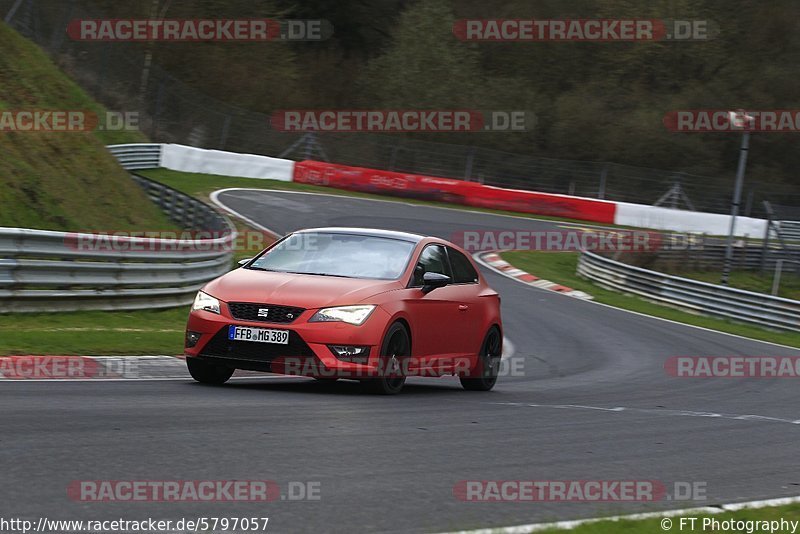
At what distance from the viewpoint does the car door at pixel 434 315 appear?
406 inches

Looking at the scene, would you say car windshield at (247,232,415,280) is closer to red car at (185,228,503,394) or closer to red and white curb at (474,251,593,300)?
red car at (185,228,503,394)

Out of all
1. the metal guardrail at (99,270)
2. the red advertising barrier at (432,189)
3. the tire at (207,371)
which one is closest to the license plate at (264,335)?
the tire at (207,371)

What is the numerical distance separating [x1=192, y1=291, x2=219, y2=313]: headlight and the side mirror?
1806mm

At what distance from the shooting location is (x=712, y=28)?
180 ft

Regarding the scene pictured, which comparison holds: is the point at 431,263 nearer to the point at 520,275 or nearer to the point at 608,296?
the point at 608,296

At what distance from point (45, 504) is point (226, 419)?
8.71ft

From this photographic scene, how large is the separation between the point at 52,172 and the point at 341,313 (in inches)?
520

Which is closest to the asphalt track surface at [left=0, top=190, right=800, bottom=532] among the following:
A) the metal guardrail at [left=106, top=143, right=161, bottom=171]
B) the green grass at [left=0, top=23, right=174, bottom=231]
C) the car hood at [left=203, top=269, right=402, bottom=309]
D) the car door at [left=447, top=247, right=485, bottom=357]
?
the car door at [left=447, top=247, right=485, bottom=357]

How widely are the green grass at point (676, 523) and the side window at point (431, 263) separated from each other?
484cm

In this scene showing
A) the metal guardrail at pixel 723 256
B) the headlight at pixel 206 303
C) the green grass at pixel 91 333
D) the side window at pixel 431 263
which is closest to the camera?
the headlight at pixel 206 303

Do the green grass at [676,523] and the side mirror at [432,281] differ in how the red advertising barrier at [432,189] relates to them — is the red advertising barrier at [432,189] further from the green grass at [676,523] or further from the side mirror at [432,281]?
the green grass at [676,523]

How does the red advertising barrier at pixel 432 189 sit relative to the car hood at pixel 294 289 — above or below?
above

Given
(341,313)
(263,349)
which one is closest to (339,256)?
(341,313)

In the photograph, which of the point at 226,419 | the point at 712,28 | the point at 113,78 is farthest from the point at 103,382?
the point at 712,28
